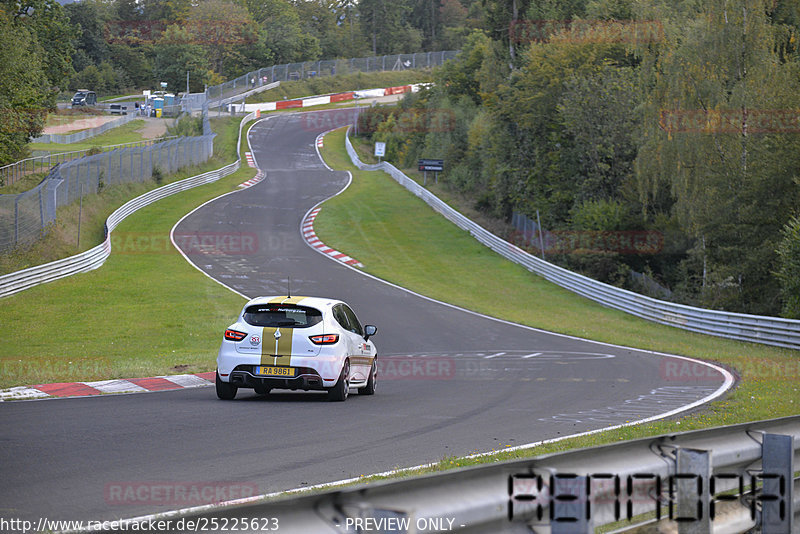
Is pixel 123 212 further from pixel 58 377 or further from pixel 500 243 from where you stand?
pixel 58 377

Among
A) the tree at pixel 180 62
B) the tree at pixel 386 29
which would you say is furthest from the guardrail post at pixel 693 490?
the tree at pixel 386 29

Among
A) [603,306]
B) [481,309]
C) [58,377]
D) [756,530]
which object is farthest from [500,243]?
[756,530]

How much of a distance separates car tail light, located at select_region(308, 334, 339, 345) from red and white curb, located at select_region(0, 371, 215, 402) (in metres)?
3.50

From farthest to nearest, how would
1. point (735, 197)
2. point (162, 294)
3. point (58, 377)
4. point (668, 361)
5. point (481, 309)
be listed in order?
1. point (735, 197)
2. point (481, 309)
3. point (162, 294)
4. point (668, 361)
5. point (58, 377)

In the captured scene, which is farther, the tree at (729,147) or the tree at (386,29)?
the tree at (386,29)

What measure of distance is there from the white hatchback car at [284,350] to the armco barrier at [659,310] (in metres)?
18.5

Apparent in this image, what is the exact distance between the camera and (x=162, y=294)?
29219 mm

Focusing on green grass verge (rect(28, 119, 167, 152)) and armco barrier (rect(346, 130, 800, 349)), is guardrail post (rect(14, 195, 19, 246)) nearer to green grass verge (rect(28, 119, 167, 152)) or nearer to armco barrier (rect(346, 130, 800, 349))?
armco barrier (rect(346, 130, 800, 349))


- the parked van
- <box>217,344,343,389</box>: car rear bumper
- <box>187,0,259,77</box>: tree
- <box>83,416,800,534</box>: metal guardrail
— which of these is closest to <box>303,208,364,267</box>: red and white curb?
<box>217,344,343,389</box>: car rear bumper

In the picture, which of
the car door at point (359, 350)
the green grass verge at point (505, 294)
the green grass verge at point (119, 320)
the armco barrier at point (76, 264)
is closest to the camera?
the green grass verge at point (505, 294)

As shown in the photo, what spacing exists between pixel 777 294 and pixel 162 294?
23.6 metres

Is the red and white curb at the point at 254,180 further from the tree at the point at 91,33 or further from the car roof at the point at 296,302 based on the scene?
the tree at the point at 91,33

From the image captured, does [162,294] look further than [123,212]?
No

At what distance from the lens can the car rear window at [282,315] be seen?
1289 cm
